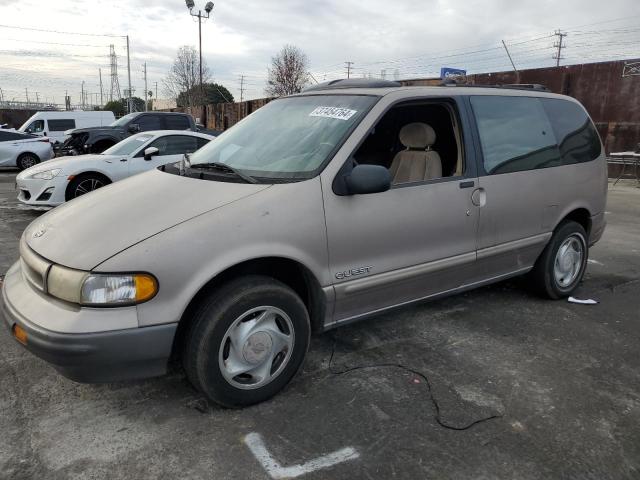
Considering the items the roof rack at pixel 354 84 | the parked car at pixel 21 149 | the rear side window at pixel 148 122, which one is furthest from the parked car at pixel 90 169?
the parked car at pixel 21 149

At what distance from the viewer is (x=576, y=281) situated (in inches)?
187

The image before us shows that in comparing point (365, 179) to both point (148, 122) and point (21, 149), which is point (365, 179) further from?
point (21, 149)

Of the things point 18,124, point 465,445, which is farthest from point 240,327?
point 18,124

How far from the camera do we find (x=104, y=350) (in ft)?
7.56

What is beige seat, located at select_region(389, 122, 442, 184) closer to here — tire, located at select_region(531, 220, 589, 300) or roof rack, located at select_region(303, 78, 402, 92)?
roof rack, located at select_region(303, 78, 402, 92)

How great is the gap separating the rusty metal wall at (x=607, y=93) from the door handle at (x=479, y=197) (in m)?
12.8

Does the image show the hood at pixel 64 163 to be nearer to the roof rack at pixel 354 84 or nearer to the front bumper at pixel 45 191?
the front bumper at pixel 45 191

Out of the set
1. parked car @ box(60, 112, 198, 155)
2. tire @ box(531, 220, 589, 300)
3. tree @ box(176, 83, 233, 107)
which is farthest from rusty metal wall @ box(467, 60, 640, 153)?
tree @ box(176, 83, 233, 107)

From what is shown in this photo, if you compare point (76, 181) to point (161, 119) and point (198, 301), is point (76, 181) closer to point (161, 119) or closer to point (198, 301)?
point (198, 301)

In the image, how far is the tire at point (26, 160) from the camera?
15484 mm

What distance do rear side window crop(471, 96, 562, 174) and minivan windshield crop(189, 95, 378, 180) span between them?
40.4 inches

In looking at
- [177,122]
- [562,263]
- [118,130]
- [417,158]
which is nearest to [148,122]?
[177,122]

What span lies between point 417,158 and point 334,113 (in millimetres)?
843

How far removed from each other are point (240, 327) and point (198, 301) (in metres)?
0.26
